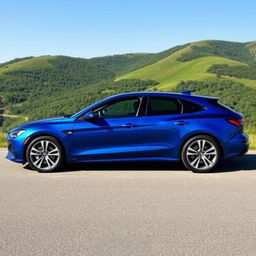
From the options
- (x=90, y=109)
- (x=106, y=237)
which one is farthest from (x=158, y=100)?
(x=106, y=237)

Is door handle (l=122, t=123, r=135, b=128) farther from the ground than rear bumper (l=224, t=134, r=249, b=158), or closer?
farther from the ground

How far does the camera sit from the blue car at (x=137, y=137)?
7.35m

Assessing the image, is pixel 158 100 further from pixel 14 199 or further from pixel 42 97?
pixel 42 97

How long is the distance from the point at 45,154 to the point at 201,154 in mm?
2870

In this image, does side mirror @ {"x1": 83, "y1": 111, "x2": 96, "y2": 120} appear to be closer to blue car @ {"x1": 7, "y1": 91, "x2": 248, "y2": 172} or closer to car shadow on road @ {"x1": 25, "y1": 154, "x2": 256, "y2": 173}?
blue car @ {"x1": 7, "y1": 91, "x2": 248, "y2": 172}

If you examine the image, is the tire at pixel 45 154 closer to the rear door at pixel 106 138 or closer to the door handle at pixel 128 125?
the rear door at pixel 106 138

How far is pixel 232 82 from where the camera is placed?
12912 cm

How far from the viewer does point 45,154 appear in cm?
747

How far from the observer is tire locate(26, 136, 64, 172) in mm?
7430

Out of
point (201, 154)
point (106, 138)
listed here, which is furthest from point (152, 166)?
point (106, 138)

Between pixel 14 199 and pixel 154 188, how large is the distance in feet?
6.74

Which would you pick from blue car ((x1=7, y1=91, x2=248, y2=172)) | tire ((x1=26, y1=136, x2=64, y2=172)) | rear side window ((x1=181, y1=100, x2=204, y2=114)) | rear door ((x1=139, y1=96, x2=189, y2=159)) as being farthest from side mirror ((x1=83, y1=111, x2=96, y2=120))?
rear side window ((x1=181, y1=100, x2=204, y2=114))

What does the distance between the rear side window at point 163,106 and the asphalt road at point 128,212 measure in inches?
43.0

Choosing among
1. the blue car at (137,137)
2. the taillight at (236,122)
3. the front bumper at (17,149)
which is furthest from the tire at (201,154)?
the front bumper at (17,149)
